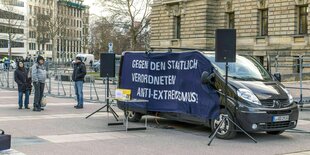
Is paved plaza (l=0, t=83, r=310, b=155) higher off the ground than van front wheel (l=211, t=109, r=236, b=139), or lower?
lower

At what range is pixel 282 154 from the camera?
9859 millimetres

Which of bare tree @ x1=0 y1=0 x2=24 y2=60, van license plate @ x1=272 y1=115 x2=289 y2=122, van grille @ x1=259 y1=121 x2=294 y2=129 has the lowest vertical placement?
van grille @ x1=259 y1=121 x2=294 y2=129

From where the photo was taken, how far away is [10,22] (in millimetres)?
99062

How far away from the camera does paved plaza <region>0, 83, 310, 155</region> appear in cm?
997

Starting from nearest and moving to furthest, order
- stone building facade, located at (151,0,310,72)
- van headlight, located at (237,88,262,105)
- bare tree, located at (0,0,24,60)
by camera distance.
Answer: van headlight, located at (237,88,262,105), stone building facade, located at (151,0,310,72), bare tree, located at (0,0,24,60)

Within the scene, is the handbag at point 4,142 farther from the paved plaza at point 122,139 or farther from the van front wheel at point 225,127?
the van front wheel at point 225,127

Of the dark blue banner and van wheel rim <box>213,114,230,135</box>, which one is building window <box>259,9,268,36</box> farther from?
van wheel rim <box>213,114,230,135</box>

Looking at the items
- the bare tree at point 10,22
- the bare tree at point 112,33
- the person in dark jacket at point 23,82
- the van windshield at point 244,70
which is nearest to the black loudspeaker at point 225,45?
the van windshield at point 244,70

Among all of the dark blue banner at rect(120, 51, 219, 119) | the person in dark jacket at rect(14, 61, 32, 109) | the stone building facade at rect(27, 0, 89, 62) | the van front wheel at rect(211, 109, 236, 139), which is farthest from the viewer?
the stone building facade at rect(27, 0, 89, 62)

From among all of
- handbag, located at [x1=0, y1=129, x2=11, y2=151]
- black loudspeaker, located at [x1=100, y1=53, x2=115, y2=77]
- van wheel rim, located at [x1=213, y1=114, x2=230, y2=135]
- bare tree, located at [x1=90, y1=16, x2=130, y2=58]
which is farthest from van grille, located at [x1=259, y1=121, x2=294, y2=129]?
bare tree, located at [x1=90, y1=16, x2=130, y2=58]

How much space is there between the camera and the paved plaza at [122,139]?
997 cm

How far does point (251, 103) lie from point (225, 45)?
1404 millimetres

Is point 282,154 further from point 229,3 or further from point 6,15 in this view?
point 6,15

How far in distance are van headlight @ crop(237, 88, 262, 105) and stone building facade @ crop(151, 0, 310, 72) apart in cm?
3218
